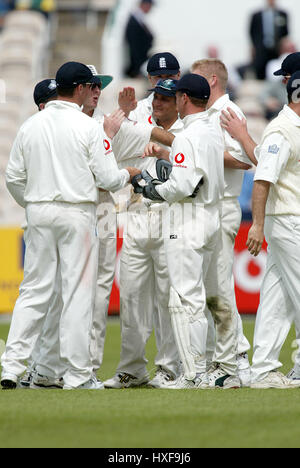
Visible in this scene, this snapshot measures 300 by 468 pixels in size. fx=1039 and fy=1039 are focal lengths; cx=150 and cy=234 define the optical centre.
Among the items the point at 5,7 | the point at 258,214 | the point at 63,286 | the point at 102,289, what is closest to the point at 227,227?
the point at 258,214

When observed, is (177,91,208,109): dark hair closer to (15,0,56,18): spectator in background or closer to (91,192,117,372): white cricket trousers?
(91,192,117,372): white cricket trousers

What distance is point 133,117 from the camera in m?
8.18

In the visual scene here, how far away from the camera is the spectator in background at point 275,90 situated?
1819 centimetres

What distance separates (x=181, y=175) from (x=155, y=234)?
74 cm

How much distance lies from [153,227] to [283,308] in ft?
3.77

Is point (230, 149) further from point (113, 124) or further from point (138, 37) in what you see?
point (138, 37)

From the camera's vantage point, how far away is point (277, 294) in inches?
293

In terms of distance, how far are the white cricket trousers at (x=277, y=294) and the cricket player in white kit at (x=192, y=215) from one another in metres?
0.41

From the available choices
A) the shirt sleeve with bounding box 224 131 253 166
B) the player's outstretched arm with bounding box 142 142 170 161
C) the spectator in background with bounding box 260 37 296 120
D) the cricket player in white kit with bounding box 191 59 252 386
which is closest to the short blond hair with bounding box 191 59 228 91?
the cricket player in white kit with bounding box 191 59 252 386

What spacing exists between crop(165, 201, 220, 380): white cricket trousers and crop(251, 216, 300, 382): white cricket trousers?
41 centimetres

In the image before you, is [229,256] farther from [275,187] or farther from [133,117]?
[133,117]
